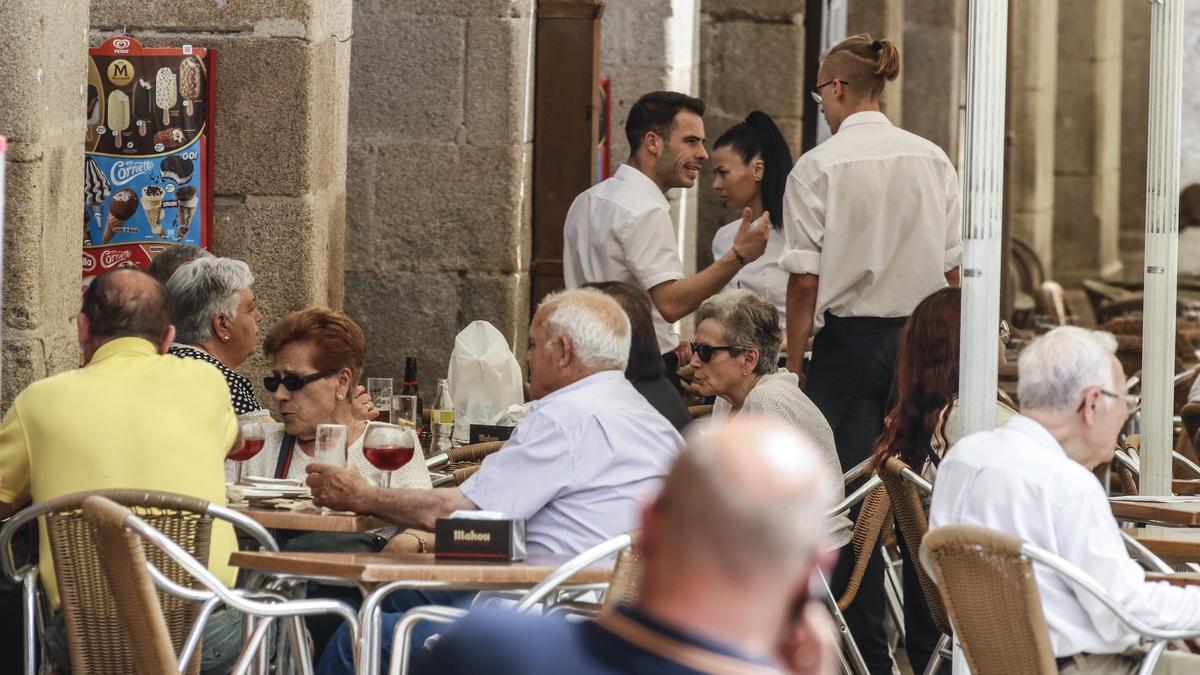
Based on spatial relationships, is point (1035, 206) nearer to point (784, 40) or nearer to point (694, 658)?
point (784, 40)

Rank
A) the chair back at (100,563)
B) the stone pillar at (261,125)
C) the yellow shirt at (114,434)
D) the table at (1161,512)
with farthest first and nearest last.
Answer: the stone pillar at (261,125) < the table at (1161,512) < the yellow shirt at (114,434) < the chair back at (100,563)

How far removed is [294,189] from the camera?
265 inches

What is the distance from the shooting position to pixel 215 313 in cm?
566

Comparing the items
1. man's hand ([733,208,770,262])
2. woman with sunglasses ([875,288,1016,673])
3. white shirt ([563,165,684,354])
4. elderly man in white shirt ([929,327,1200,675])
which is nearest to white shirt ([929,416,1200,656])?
elderly man in white shirt ([929,327,1200,675])

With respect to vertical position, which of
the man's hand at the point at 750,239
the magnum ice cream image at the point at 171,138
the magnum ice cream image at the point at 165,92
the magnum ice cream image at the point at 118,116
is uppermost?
the magnum ice cream image at the point at 165,92

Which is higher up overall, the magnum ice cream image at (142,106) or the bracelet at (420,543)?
the magnum ice cream image at (142,106)

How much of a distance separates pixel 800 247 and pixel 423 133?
7.78ft

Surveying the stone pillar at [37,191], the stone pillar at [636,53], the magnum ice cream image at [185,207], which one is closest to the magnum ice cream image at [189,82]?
the magnum ice cream image at [185,207]

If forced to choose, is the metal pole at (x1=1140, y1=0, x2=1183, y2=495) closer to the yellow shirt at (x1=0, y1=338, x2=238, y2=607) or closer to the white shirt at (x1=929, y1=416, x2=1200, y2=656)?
A: the white shirt at (x1=929, y1=416, x2=1200, y2=656)

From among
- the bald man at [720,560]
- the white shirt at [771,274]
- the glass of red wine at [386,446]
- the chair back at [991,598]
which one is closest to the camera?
the bald man at [720,560]

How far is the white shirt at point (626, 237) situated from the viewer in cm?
714

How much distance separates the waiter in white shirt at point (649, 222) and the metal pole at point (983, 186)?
283 centimetres

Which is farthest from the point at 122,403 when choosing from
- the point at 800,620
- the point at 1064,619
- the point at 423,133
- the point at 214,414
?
the point at 423,133

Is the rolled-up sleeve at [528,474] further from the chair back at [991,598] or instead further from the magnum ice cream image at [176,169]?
the magnum ice cream image at [176,169]
